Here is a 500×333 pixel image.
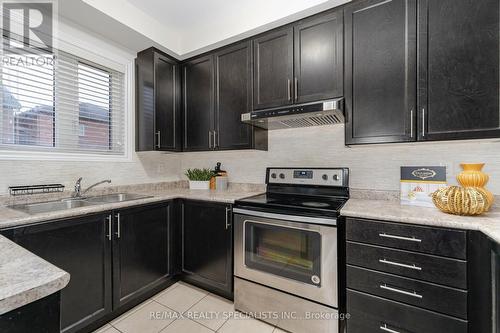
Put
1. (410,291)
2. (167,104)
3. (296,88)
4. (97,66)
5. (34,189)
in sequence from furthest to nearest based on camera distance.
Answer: (167,104) < (97,66) < (296,88) < (34,189) < (410,291)

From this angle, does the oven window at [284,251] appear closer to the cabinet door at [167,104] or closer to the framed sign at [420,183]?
the framed sign at [420,183]

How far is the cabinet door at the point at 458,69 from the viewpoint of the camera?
4.32ft

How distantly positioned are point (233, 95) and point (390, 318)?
2.12 metres

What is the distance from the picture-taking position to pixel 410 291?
1.27 metres

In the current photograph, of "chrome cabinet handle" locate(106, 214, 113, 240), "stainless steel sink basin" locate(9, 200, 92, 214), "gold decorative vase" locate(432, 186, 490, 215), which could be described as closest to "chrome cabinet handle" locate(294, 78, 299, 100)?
"gold decorative vase" locate(432, 186, 490, 215)

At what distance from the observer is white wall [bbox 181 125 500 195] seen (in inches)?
63.0

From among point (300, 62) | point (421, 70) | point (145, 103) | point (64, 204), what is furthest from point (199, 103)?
point (421, 70)

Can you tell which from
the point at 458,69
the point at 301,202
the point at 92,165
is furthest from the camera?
the point at 92,165

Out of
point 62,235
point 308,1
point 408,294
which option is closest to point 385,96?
point 308,1

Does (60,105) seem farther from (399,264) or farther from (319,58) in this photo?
(399,264)

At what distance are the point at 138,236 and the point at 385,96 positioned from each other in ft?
7.18

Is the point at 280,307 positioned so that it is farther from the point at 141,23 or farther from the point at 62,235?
the point at 141,23

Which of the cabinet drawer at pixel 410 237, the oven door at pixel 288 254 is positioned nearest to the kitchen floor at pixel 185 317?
the oven door at pixel 288 254

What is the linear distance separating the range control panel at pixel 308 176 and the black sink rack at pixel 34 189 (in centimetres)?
Answer: 183
